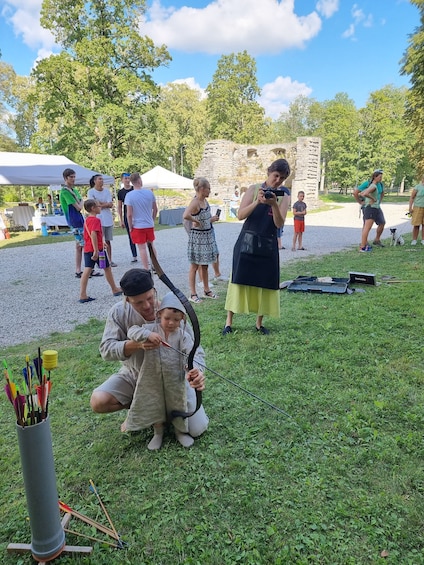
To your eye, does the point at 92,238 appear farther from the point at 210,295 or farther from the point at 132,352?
the point at 132,352

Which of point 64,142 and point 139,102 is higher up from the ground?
point 139,102

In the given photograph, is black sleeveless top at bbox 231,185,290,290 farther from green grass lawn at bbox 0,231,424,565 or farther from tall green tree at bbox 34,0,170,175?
tall green tree at bbox 34,0,170,175

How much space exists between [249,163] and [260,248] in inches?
1234

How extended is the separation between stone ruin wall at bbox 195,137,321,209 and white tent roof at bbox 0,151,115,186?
53.9 ft

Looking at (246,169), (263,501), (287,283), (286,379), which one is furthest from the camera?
(246,169)

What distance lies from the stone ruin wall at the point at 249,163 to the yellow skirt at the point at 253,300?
26.4 metres

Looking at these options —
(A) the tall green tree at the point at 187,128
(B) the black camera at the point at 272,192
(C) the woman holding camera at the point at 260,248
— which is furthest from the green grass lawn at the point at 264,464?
(A) the tall green tree at the point at 187,128

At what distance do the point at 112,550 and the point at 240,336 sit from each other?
107 inches

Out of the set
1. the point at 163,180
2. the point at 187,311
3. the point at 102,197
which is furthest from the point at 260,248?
the point at 163,180

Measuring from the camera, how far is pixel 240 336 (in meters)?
4.35

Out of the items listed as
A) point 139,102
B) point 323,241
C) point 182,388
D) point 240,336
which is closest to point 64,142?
point 139,102

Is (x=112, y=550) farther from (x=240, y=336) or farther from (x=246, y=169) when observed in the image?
(x=246, y=169)

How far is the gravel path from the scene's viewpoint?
5234 mm

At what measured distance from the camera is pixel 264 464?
2379 millimetres
